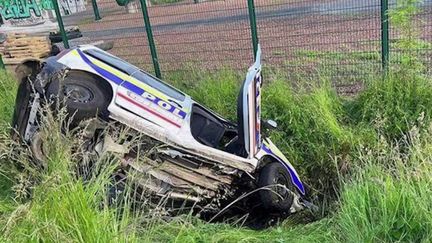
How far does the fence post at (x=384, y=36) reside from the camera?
15.0 ft

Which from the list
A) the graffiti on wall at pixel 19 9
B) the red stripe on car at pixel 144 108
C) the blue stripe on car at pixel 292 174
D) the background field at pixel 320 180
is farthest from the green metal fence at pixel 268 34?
the graffiti on wall at pixel 19 9

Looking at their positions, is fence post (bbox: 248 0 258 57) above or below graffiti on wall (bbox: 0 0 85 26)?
below

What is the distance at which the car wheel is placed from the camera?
3.21 m

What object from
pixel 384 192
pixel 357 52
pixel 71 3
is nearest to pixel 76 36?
pixel 71 3

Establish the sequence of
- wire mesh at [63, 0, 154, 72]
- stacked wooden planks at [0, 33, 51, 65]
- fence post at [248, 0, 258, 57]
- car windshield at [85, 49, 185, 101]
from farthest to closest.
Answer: stacked wooden planks at [0, 33, 51, 65] → wire mesh at [63, 0, 154, 72] → fence post at [248, 0, 258, 57] → car windshield at [85, 49, 185, 101]

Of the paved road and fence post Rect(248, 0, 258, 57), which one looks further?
Answer: fence post Rect(248, 0, 258, 57)

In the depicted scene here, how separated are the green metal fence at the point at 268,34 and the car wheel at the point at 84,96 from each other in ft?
8.10

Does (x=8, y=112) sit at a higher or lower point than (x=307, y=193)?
higher

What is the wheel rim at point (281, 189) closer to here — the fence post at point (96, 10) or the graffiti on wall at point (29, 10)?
the fence post at point (96, 10)

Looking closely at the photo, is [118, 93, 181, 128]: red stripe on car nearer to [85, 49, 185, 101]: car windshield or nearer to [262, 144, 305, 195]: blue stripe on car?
[85, 49, 185, 101]: car windshield

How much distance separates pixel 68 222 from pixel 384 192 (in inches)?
67.8

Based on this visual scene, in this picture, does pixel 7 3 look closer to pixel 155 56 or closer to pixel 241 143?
pixel 155 56

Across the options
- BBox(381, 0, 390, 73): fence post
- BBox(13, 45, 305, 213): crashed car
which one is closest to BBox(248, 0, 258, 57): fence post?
BBox(381, 0, 390, 73): fence post

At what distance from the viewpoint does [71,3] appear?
828 centimetres
